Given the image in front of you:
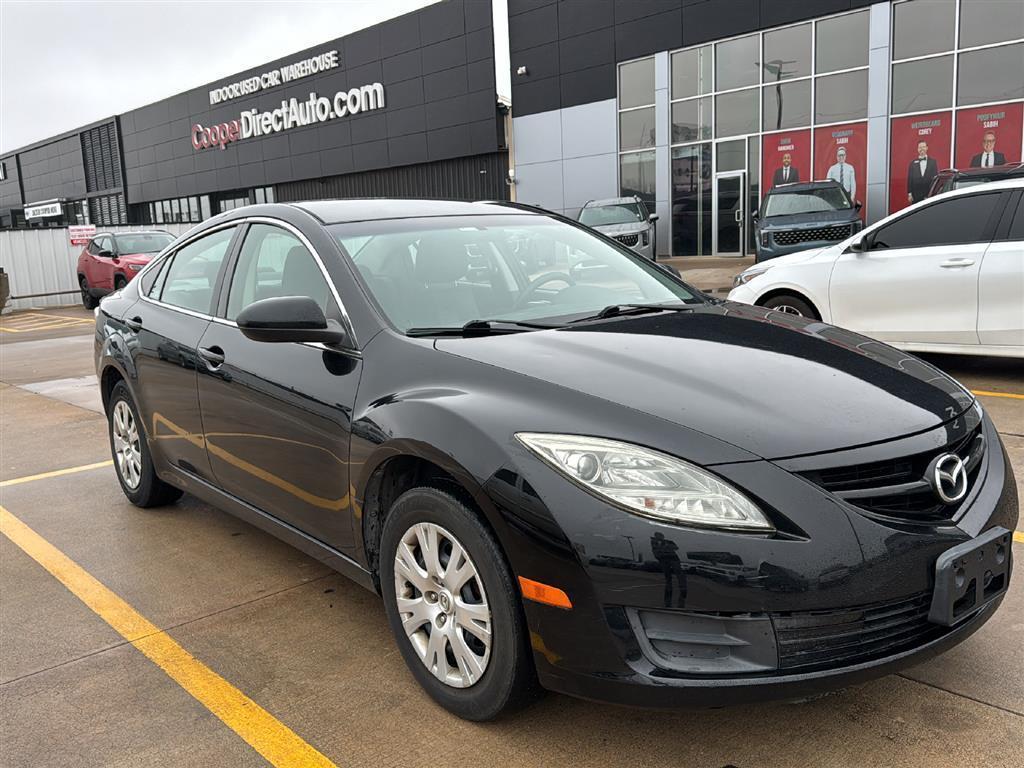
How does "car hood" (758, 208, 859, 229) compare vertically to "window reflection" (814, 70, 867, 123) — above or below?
below

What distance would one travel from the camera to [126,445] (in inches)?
190

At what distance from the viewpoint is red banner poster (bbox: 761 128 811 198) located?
21.0 m

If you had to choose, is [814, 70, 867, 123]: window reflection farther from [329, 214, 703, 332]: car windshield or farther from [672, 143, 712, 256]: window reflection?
[329, 214, 703, 332]: car windshield

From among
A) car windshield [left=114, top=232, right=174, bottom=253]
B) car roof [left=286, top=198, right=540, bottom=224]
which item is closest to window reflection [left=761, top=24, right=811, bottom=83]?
car windshield [left=114, top=232, right=174, bottom=253]

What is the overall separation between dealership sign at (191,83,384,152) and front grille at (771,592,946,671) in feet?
106

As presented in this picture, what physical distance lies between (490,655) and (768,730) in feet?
2.71

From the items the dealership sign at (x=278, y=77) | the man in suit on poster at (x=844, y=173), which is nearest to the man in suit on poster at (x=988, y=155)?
Answer: the man in suit on poster at (x=844, y=173)

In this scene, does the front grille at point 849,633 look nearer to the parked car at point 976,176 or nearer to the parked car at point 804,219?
the parked car at point 976,176

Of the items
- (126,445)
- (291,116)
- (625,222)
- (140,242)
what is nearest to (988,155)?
(625,222)

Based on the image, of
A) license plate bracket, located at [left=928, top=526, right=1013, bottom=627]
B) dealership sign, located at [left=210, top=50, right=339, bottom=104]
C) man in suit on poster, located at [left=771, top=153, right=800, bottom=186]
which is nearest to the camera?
license plate bracket, located at [left=928, top=526, right=1013, bottom=627]

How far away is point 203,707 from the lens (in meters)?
2.80

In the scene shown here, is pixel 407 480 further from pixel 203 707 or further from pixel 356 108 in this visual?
pixel 356 108

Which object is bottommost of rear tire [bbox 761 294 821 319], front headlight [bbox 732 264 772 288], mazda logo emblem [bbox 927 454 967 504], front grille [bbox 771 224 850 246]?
rear tire [bbox 761 294 821 319]

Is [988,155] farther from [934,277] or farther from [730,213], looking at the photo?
[934,277]
